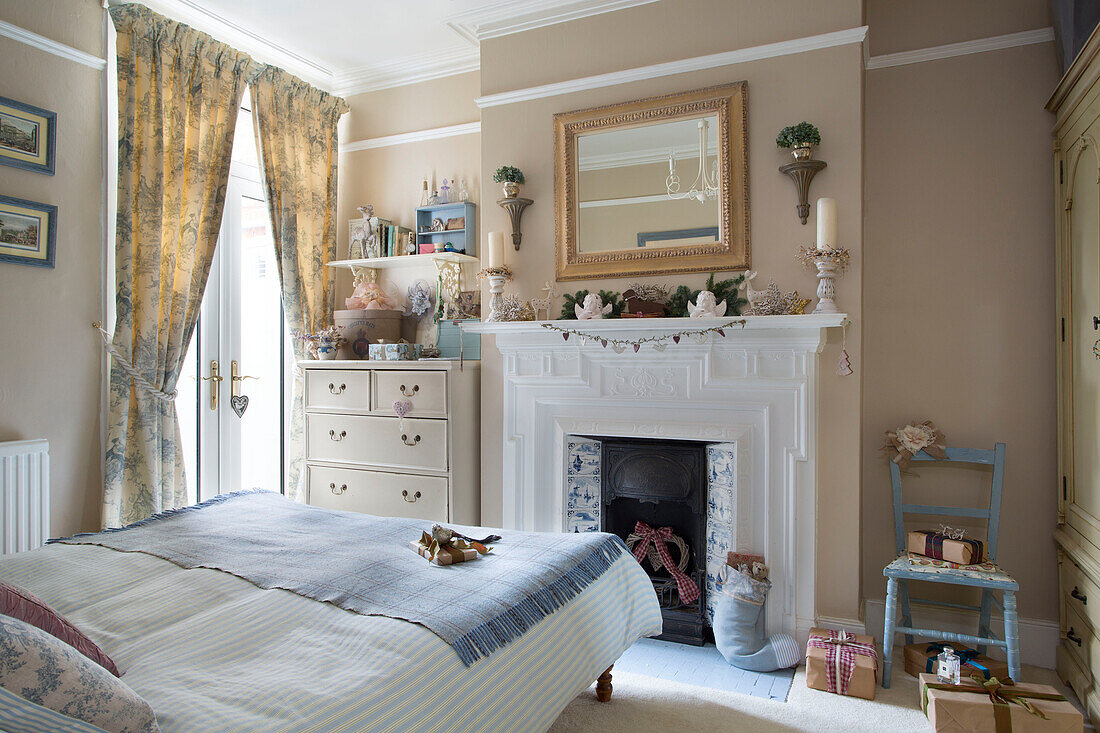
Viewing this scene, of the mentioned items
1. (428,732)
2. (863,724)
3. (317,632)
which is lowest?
(863,724)

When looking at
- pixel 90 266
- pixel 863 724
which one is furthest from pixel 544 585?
pixel 90 266

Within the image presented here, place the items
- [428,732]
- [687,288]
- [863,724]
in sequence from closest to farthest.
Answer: [428,732] → [863,724] → [687,288]

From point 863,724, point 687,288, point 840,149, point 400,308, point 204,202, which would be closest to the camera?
point 863,724

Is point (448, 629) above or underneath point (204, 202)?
underneath

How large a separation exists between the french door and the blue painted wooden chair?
334 centimetres

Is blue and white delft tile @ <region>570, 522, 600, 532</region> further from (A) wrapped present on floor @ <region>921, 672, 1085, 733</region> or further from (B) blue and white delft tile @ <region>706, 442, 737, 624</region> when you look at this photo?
(A) wrapped present on floor @ <region>921, 672, 1085, 733</region>

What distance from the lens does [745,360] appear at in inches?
114

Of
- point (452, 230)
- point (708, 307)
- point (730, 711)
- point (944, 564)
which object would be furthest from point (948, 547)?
point (452, 230)

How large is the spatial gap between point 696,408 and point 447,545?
1.42 meters

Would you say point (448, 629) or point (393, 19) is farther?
point (393, 19)

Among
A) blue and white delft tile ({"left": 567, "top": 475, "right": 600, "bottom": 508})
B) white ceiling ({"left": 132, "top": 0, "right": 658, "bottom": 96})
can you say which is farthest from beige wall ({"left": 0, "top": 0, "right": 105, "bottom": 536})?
blue and white delft tile ({"left": 567, "top": 475, "right": 600, "bottom": 508})

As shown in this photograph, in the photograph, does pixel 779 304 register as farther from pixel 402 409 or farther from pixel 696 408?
pixel 402 409

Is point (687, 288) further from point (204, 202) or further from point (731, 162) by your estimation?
point (204, 202)

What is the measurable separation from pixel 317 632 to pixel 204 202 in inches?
109
